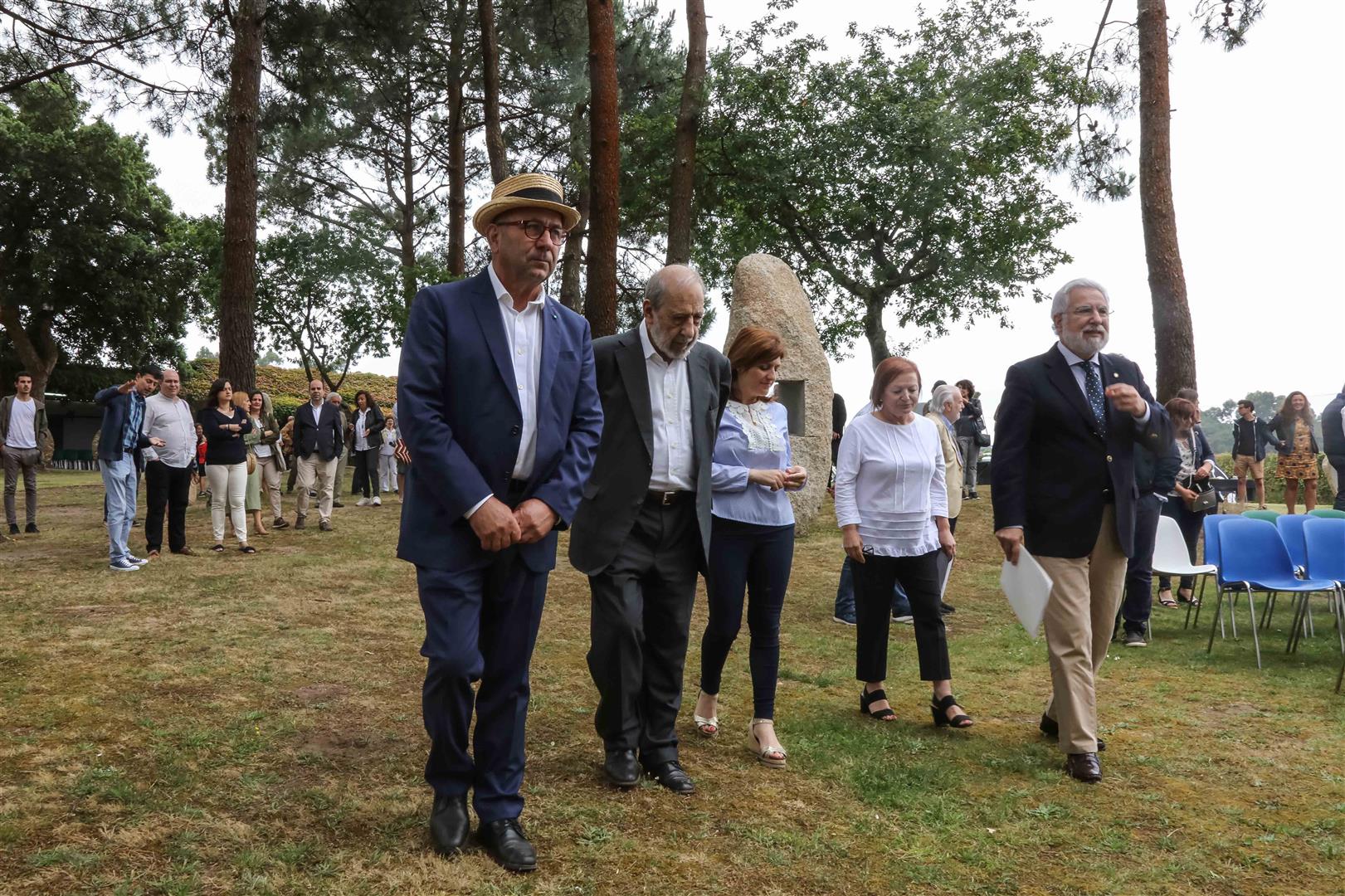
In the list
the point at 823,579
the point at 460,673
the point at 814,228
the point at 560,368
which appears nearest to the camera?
the point at 460,673

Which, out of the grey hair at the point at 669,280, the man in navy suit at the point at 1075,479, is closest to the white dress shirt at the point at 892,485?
the man in navy suit at the point at 1075,479

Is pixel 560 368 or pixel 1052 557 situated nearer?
pixel 560 368

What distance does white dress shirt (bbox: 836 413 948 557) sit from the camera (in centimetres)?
507

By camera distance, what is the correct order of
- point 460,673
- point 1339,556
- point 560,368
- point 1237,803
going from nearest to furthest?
point 460,673
point 560,368
point 1237,803
point 1339,556

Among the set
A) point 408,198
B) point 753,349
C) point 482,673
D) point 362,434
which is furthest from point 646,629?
point 408,198

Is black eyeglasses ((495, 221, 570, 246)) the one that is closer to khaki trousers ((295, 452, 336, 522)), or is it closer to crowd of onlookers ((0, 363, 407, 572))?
crowd of onlookers ((0, 363, 407, 572))

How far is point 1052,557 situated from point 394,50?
15.4 meters

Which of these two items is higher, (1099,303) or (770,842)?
(1099,303)

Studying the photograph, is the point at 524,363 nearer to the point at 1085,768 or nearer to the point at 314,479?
the point at 1085,768

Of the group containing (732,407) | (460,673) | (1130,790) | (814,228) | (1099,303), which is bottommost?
(1130,790)

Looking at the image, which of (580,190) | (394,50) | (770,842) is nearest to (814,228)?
(580,190)

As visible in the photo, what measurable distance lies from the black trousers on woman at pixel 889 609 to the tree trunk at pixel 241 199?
9903mm

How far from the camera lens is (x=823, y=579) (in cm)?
1022

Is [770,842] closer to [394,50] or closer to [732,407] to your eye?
[732,407]
